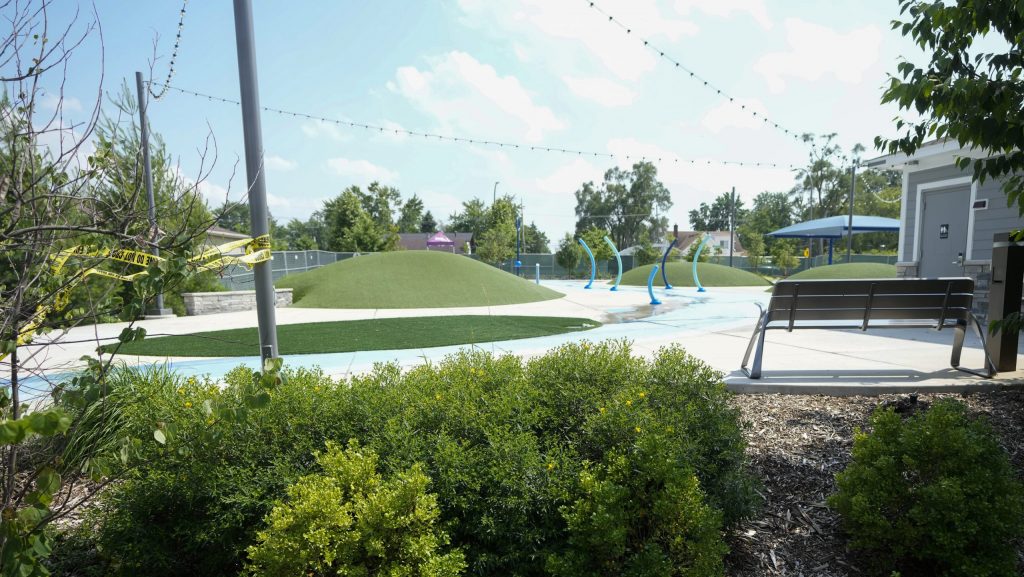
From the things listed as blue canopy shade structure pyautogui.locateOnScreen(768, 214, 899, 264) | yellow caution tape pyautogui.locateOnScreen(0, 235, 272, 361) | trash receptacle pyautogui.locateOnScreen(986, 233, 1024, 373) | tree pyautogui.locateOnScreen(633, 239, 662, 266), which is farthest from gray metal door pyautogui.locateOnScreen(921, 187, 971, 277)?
tree pyautogui.locateOnScreen(633, 239, 662, 266)

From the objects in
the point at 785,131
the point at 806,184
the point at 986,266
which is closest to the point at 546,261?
the point at 785,131

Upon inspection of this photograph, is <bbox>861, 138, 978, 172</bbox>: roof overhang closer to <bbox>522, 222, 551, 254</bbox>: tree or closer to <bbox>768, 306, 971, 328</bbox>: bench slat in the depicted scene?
<bbox>768, 306, 971, 328</bbox>: bench slat

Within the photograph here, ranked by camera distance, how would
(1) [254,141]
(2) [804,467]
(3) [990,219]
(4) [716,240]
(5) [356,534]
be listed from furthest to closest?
1. (4) [716,240]
2. (3) [990,219]
3. (1) [254,141]
4. (2) [804,467]
5. (5) [356,534]

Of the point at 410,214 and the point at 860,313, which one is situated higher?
the point at 410,214

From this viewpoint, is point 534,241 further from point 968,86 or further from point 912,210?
point 968,86

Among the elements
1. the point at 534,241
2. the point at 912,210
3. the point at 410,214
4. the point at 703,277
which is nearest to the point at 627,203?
the point at 534,241

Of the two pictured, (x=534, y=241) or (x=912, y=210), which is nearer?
(x=912, y=210)

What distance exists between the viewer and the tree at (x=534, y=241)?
56.7m

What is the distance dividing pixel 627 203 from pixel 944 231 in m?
57.5

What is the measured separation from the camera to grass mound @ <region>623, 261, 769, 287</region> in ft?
79.8

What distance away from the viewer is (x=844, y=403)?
4.13 meters

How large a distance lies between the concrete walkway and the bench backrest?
0.58m

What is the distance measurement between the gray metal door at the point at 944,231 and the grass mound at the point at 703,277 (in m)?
13.0

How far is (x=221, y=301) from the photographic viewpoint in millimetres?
14047
